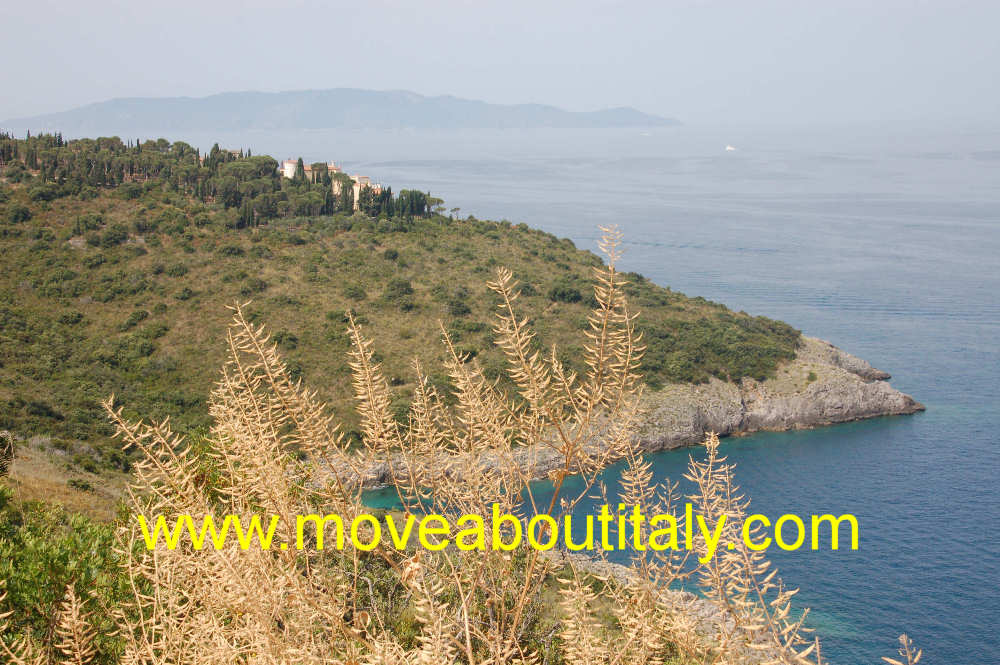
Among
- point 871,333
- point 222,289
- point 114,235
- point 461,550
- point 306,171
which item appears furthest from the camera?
point 306,171

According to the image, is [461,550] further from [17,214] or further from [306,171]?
[306,171]

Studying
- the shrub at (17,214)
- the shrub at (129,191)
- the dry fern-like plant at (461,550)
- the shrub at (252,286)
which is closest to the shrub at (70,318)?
the shrub at (252,286)

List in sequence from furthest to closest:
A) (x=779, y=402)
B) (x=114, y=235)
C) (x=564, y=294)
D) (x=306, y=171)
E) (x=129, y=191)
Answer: (x=306, y=171) → (x=129, y=191) → (x=564, y=294) → (x=114, y=235) → (x=779, y=402)

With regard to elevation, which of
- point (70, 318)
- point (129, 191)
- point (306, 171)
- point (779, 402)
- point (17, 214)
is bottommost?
point (779, 402)

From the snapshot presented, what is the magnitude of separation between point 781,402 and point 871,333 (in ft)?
59.1

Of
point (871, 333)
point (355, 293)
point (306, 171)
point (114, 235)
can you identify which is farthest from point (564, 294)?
point (306, 171)

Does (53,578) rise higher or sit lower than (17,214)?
lower

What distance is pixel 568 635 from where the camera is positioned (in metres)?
3.44

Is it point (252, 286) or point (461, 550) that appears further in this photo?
point (252, 286)

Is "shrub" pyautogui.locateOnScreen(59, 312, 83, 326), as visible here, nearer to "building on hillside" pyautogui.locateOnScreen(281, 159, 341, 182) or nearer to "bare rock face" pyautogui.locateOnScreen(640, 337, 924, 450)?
"building on hillside" pyautogui.locateOnScreen(281, 159, 341, 182)

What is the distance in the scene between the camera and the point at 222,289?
4472 cm

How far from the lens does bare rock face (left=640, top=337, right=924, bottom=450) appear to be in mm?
43438

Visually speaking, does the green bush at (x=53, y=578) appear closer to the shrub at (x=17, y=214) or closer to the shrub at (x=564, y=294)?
the shrub at (x=564, y=294)

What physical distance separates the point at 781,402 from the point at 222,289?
34428 millimetres
